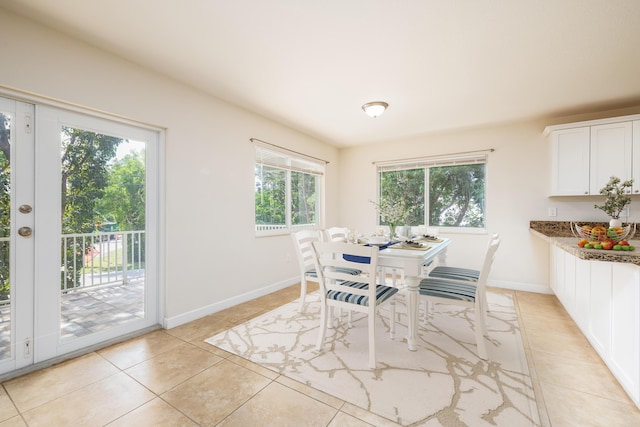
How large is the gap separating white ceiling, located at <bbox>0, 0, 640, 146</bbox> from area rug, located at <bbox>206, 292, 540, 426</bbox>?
2.35 meters

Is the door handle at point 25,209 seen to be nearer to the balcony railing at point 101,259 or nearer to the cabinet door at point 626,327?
the balcony railing at point 101,259

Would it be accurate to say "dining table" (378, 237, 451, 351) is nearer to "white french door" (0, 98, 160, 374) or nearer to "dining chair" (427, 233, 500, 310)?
"dining chair" (427, 233, 500, 310)

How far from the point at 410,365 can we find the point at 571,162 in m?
3.18

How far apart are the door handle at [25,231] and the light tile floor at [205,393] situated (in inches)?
37.2

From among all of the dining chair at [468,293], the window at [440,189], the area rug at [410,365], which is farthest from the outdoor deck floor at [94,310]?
the window at [440,189]

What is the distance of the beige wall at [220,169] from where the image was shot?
198 cm

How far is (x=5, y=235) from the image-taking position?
71.3 inches

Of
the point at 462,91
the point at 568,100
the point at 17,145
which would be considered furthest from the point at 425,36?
the point at 17,145

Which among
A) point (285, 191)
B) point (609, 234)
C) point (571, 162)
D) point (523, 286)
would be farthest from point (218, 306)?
point (571, 162)

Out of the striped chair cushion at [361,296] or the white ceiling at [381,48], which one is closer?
the white ceiling at [381,48]

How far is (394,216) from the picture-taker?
9.29 ft

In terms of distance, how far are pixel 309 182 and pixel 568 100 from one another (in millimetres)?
3485

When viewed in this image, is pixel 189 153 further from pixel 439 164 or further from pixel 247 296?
pixel 439 164

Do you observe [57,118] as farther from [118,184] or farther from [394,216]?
[394,216]
